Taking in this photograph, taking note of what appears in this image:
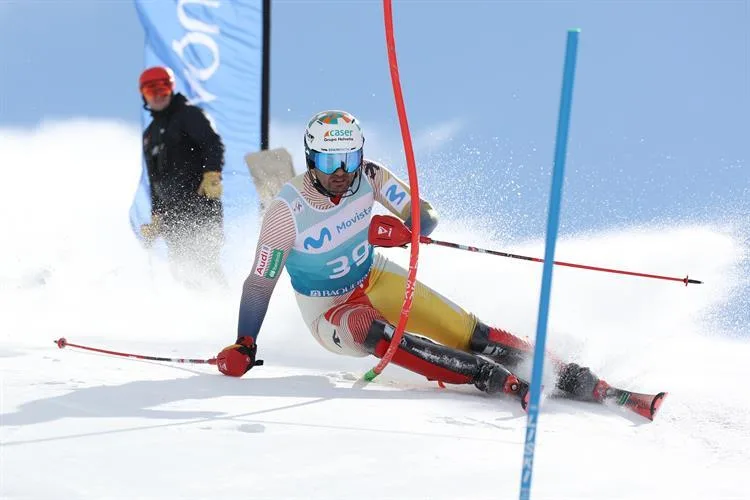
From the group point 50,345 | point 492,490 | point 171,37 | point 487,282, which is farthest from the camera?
point 171,37

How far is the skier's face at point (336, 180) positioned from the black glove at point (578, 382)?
1.34 meters

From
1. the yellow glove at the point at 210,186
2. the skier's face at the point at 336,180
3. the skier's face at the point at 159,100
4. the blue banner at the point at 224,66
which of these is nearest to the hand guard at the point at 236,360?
the skier's face at the point at 336,180

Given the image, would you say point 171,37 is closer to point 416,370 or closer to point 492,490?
point 416,370

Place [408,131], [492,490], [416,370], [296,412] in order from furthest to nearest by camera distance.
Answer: [416,370], [408,131], [296,412], [492,490]

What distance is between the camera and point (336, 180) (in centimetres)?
430

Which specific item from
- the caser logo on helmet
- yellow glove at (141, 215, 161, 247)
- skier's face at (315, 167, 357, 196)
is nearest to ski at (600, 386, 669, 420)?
skier's face at (315, 167, 357, 196)

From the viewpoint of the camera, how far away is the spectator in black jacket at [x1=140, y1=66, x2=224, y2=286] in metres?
8.18

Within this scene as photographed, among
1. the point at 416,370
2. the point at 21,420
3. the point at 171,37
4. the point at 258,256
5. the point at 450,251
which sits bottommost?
the point at 21,420

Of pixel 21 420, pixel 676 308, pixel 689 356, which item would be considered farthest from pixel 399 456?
pixel 676 308

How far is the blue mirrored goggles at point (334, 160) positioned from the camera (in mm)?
4258

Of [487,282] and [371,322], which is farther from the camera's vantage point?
[487,282]

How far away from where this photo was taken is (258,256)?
426 centimetres

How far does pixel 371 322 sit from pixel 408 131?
980 mm

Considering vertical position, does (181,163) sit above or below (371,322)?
above
